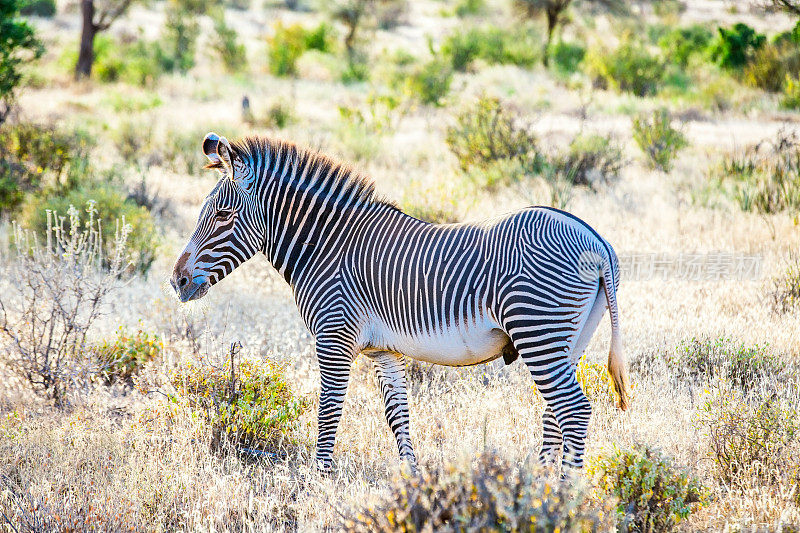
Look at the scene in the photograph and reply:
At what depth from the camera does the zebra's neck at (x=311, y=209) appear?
14.5 ft

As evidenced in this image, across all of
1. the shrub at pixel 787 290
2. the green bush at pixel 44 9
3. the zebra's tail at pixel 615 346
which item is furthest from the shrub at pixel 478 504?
the green bush at pixel 44 9

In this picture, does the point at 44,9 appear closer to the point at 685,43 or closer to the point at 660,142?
the point at 685,43

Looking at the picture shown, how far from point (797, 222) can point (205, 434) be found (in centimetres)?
772

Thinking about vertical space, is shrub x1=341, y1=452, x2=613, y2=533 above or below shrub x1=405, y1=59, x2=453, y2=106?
above

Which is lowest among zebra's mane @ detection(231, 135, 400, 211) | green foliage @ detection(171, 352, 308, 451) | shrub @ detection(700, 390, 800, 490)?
green foliage @ detection(171, 352, 308, 451)

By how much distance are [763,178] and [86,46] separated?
910 inches

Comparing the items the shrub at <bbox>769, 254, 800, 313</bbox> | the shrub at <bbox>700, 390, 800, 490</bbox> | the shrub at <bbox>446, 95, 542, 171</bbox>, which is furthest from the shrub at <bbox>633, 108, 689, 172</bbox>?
the shrub at <bbox>700, 390, 800, 490</bbox>

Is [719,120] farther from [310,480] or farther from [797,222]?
[310,480]

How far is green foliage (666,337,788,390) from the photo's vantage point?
18.8 feet

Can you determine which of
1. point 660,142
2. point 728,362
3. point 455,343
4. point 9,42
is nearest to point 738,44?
point 660,142

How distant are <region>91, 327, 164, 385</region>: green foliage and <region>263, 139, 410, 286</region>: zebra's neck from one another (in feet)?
7.62

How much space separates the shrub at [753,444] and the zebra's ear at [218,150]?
332 centimetres

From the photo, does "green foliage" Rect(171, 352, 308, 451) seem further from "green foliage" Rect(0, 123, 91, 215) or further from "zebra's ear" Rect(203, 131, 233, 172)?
"green foliage" Rect(0, 123, 91, 215)

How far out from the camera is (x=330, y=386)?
4324 millimetres
